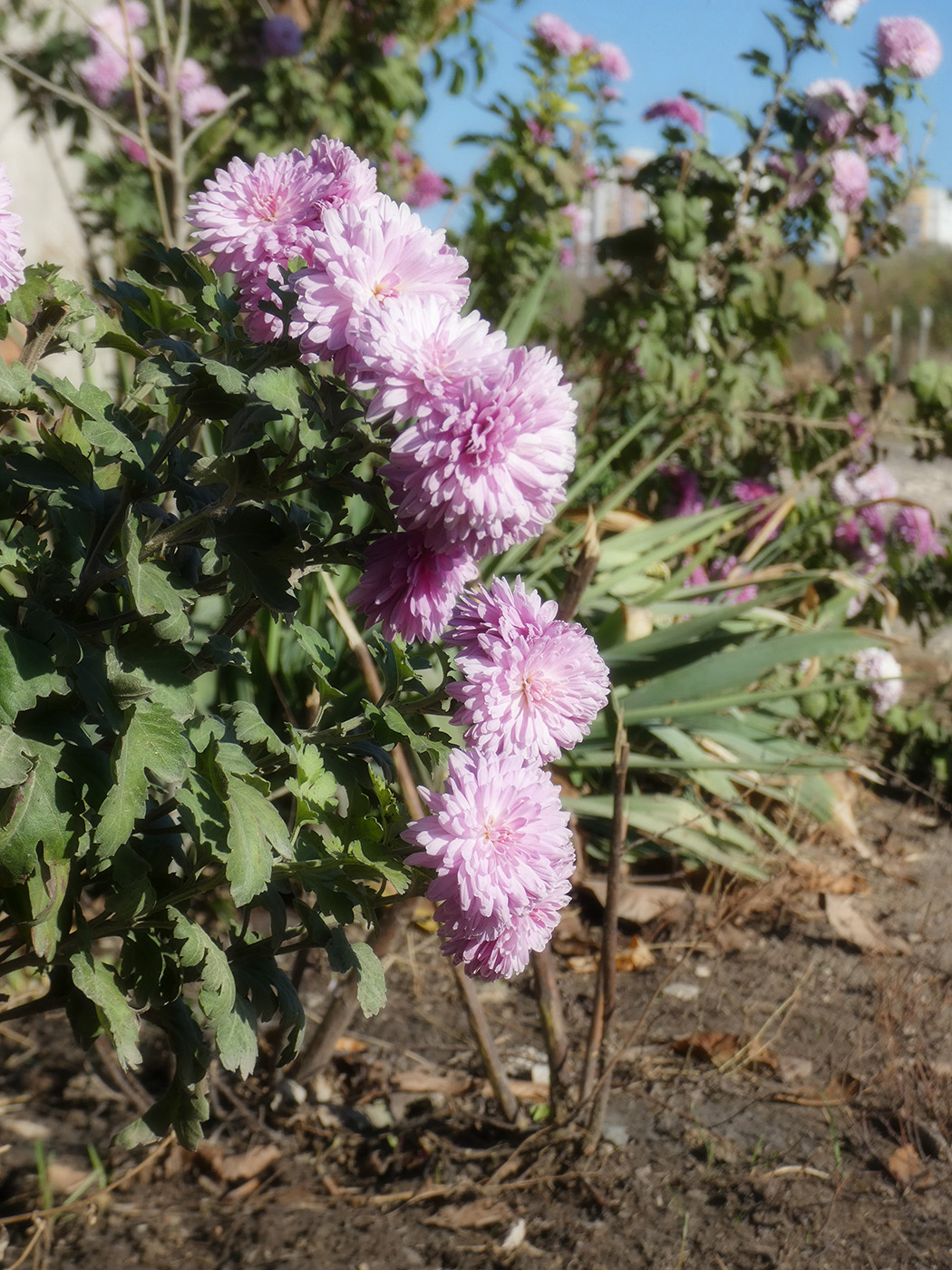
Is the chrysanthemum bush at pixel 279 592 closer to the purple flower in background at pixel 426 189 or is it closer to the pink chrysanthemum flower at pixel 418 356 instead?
the pink chrysanthemum flower at pixel 418 356

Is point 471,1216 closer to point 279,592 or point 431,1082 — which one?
point 431,1082

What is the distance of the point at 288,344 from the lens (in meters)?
0.97

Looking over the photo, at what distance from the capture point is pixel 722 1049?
7.18 ft

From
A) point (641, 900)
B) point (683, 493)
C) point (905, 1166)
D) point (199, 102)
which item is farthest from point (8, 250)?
point (683, 493)

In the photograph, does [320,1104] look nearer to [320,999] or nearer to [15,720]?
[320,999]

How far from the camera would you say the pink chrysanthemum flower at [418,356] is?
85cm

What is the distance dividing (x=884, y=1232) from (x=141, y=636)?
1.42 meters

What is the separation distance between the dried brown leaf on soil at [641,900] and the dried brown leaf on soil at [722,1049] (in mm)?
527

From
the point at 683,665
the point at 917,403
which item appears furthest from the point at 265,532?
the point at 917,403

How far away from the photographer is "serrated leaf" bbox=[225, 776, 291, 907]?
3.18ft

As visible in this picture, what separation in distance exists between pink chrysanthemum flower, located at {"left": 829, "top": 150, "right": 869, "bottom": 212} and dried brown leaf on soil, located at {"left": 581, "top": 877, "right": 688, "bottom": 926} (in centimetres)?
210

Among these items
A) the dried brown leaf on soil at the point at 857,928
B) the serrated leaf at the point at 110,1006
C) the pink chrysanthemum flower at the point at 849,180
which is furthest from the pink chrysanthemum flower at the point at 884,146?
the serrated leaf at the point at 110,1006

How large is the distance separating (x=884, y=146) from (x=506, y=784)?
3.24 metres

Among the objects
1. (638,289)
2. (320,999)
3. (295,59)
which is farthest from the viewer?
(295,59)
